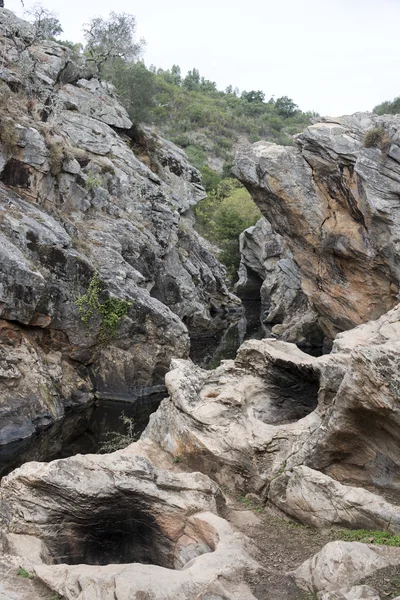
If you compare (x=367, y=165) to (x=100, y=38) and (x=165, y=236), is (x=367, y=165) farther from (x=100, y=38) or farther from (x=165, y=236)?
(x=100, y=38)

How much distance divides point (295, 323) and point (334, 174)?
1741 cm

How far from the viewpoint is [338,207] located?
84.2ft

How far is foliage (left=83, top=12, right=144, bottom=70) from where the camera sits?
45.8m

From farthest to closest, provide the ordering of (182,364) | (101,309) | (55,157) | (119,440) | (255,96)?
(255,96) < (55,157) < (101,309) < (119,440) < (182,364)

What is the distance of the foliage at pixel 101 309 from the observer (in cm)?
2448

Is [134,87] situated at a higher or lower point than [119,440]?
higher

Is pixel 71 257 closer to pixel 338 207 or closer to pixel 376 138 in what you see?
pixel 338 207

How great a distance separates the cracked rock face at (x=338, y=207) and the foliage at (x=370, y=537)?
53.9 feet

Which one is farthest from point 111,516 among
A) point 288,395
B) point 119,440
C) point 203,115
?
point 203,115

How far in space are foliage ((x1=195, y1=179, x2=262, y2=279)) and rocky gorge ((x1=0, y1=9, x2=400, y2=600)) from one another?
11.5 meters

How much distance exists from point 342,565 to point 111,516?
4.36 m

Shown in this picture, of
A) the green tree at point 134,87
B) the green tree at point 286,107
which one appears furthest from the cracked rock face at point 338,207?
the green tree at point 286,107

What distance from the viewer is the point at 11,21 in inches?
1362

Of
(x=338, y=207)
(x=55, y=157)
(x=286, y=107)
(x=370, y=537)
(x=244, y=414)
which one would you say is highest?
(x=286, y=107)
